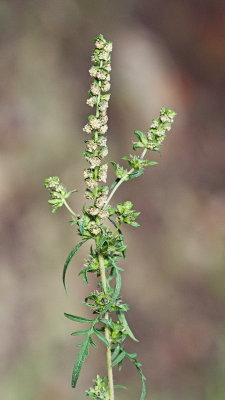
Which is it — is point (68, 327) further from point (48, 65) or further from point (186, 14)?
point (186, 14)

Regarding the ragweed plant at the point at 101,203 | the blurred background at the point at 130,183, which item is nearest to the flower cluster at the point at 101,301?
the ragweed plant at the point at 101,203

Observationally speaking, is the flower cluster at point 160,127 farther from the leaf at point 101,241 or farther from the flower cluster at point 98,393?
the flower cluster at point 98,393

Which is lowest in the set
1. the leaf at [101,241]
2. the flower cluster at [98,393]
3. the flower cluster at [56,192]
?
the flower cluster at [98,393]

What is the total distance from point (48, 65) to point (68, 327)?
17.2 inches

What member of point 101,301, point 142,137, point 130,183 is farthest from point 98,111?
point 130,183

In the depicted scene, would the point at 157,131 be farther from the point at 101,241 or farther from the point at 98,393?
the point at 98,393

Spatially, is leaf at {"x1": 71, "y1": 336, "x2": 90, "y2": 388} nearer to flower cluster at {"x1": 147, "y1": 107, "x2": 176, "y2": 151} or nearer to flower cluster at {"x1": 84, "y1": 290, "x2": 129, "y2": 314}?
flower cluster at {"x1": 84, "y1": 290, "x2": 129, "y2": 314}

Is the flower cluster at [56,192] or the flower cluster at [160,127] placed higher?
the flower cluster at [160,127]

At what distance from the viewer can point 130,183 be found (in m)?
0.96

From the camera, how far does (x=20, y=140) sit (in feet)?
3.16

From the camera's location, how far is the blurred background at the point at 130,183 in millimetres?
956

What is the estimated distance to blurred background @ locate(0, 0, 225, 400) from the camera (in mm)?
956

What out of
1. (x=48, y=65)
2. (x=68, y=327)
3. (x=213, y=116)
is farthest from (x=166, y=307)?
(x=48, y=65)

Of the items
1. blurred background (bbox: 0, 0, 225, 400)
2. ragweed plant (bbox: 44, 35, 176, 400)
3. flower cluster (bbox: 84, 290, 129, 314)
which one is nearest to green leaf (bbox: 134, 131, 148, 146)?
ragweed plant (bbox: 44, 35, 176, 400)
